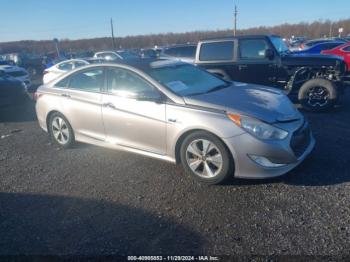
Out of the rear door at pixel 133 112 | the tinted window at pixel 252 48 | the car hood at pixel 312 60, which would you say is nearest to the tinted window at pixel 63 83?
the rear door at pixel 133 112

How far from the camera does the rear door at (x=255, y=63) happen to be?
7691 mm

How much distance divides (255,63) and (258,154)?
192 inches

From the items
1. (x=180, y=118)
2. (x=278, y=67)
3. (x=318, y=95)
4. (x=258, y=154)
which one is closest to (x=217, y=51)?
(x=278, y=67)

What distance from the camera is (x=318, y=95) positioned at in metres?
7.16

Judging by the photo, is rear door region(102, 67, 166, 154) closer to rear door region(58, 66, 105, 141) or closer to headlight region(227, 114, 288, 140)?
rear door region(58, 66, 105, 141)

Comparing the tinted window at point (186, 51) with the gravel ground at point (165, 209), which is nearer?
the gravel ground at point (165, 209)

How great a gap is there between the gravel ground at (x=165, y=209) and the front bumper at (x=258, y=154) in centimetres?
23

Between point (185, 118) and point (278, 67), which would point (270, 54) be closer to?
point (278, 67)

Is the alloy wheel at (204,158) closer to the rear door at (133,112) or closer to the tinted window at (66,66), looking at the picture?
the rear door at (133,112)

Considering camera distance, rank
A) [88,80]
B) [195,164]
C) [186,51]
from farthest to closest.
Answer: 1. [186,51]
2. [88,80]
3. [195,164]

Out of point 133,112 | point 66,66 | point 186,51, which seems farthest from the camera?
point 66,66

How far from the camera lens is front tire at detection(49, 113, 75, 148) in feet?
17.6

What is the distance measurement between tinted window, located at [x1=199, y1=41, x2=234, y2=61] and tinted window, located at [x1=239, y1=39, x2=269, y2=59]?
11.7 inches

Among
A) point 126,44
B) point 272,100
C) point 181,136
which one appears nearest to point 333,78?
point 272,100
